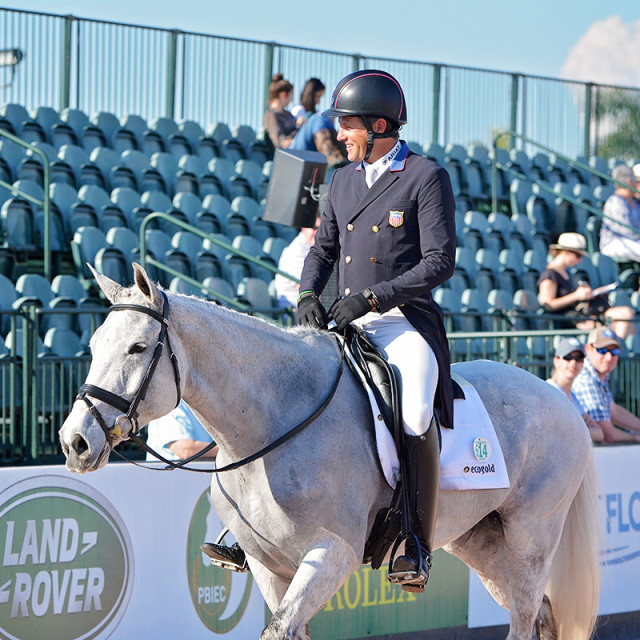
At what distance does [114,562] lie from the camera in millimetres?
5980

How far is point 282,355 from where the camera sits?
4.49 metres

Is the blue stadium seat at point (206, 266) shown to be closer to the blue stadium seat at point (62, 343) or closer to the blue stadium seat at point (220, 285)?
the blue stadium seat at point (220, 285)

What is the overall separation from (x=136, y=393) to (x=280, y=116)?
1046cm

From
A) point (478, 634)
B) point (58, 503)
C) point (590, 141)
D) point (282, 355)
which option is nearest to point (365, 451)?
point (282, 355)

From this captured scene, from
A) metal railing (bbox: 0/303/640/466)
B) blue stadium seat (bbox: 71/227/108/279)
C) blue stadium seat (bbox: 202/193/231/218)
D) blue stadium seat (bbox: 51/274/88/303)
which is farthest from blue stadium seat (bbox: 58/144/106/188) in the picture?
metal railing (bbox: 0/303/640/466)

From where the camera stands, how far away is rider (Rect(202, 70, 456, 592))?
461 centimetres

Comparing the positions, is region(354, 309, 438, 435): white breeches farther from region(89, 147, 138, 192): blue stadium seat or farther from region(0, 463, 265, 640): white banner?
region(89, 147, 138, 192): blue stadium seat

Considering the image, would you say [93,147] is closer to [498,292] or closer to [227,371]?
[498,292]

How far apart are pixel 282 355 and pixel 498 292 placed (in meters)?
8.19

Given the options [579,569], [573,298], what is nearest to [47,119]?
[573,298]

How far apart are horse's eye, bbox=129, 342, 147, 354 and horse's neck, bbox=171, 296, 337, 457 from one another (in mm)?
219

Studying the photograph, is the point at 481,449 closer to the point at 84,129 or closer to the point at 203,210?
the point at 203,210

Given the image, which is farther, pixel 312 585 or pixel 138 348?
pixel 312 585

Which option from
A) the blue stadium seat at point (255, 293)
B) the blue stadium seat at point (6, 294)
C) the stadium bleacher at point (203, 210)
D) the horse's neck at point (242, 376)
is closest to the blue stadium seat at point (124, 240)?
the stadium bleacher at point (203, 210)
